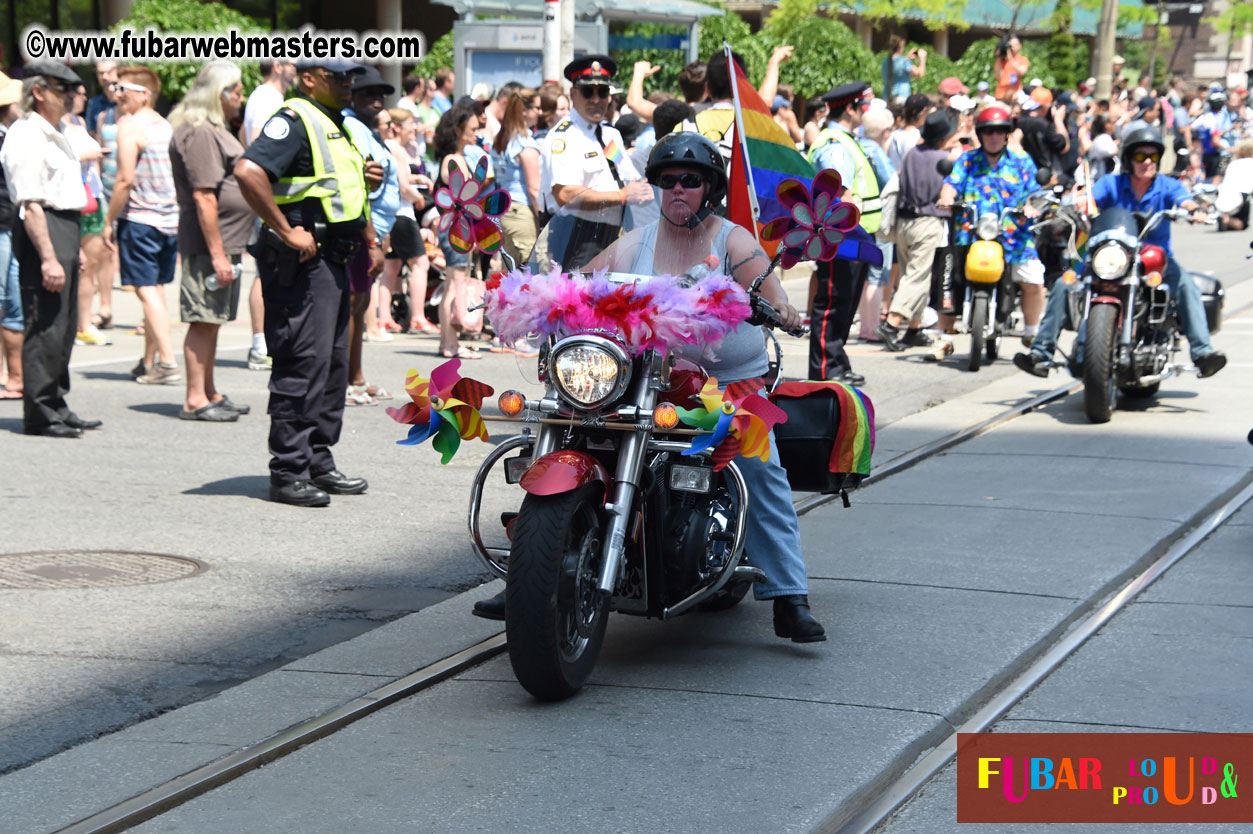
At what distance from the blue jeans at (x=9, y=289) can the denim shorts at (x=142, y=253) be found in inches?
36.4

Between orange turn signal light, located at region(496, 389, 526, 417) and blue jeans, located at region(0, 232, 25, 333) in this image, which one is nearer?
orange turn signal light, located at region(496, 389, 526, 417)

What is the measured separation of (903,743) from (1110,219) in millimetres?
6688

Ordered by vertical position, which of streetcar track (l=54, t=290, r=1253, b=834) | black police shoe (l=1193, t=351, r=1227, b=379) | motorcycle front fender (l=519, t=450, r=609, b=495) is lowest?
streetcar track (l=54, t=290, r=1253, b=834)

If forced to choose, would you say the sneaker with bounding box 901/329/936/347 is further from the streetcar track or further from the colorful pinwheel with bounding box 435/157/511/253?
the colorful pinwheel with bounding box 435/157/511/253

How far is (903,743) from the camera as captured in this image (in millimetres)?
4691

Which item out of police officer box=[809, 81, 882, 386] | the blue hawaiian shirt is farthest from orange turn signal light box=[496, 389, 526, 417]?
the blue hawaiian shirt

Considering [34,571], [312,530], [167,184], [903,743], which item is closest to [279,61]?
[167,184]

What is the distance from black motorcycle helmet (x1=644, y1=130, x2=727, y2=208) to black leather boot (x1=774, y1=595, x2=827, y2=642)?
52.2 inches

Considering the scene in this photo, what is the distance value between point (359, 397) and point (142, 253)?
1696mm

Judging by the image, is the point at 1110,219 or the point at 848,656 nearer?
the point at 848,656

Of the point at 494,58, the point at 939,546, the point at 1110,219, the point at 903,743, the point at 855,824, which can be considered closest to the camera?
the point at 855,824

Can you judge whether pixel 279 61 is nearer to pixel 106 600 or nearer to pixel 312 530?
pixel 312 530

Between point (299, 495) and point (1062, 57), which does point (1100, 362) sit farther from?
point (1062, 57)

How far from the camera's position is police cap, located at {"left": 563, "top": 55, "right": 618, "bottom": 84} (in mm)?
9742
